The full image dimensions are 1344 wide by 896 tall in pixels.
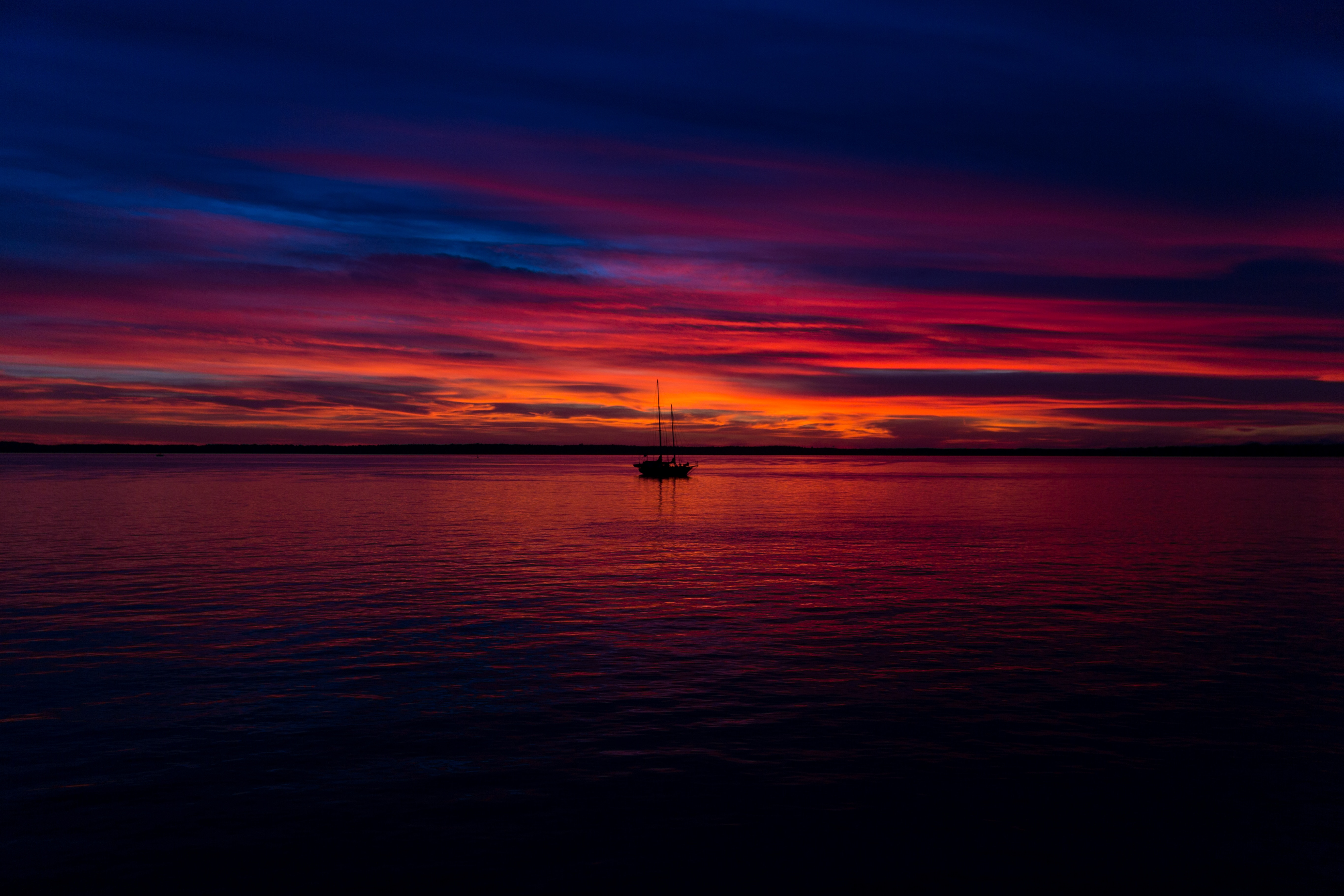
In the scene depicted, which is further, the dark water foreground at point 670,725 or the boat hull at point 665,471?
the boat hull at point 665,471

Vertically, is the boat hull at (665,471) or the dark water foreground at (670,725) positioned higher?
the boat hull at (665,471)

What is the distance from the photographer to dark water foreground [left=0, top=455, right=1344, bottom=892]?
38.3 ft

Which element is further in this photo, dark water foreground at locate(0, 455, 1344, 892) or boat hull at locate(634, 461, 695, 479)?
boat hull at locate(634, 461, 695, 479)

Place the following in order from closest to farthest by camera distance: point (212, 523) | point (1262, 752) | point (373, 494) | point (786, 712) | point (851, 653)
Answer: point (1262, 752) < point (786, 712) < point (851, 653) < point (212, 523) < point (373, 494)

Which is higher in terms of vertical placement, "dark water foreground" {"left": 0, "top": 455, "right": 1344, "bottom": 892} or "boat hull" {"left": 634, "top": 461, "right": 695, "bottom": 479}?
"boat hull" {"left": 634, "top": 461, "right": 695, "bottom": 479}

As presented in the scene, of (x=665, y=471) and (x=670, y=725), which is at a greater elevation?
(x=665, y=471)

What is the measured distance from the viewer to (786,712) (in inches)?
700

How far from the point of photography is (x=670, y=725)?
1697 cm

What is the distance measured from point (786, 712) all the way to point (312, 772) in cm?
898

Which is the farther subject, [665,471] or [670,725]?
[665,471]

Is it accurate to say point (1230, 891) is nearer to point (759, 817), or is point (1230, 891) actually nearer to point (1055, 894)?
point (1055, 894)

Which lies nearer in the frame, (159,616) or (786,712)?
(786,712)

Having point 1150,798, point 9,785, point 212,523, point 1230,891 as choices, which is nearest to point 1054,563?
point 1150,798

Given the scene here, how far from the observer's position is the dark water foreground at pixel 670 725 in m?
11.7
